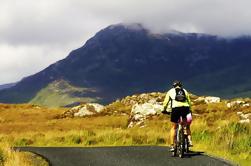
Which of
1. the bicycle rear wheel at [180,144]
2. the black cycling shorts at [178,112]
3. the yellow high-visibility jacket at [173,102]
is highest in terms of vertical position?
the yellow high-visibility jacket at [173,102]

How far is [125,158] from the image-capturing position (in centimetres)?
1966

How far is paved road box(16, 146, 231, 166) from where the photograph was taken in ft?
58.5

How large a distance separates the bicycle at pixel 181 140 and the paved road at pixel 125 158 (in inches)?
10.6

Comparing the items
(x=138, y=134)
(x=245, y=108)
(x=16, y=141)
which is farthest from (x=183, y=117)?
(x=245, y=108)

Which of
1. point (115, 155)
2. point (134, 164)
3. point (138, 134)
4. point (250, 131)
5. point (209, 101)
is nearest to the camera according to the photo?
point (134, 164)

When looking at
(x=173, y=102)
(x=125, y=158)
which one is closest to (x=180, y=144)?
(x=173, y=102)

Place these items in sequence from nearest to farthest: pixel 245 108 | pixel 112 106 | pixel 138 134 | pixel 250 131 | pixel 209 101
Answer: pixel 250 131 → pixel 138 134 → pixel 245 108 → pixel 209 101 → pixel 112 106

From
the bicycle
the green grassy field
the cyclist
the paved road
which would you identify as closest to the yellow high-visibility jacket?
the cyclist

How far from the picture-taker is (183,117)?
1981 centimetres

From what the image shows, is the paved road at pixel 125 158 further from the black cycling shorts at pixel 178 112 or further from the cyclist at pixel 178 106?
the black cycling shorts at pixel 178 112

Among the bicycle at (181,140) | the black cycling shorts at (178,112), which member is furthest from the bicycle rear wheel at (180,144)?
the black cycling shorts at (178,112)

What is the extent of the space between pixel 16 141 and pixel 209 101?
26536 mm

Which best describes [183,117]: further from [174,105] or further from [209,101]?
[209,101]

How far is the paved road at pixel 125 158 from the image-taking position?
58.5 ft
